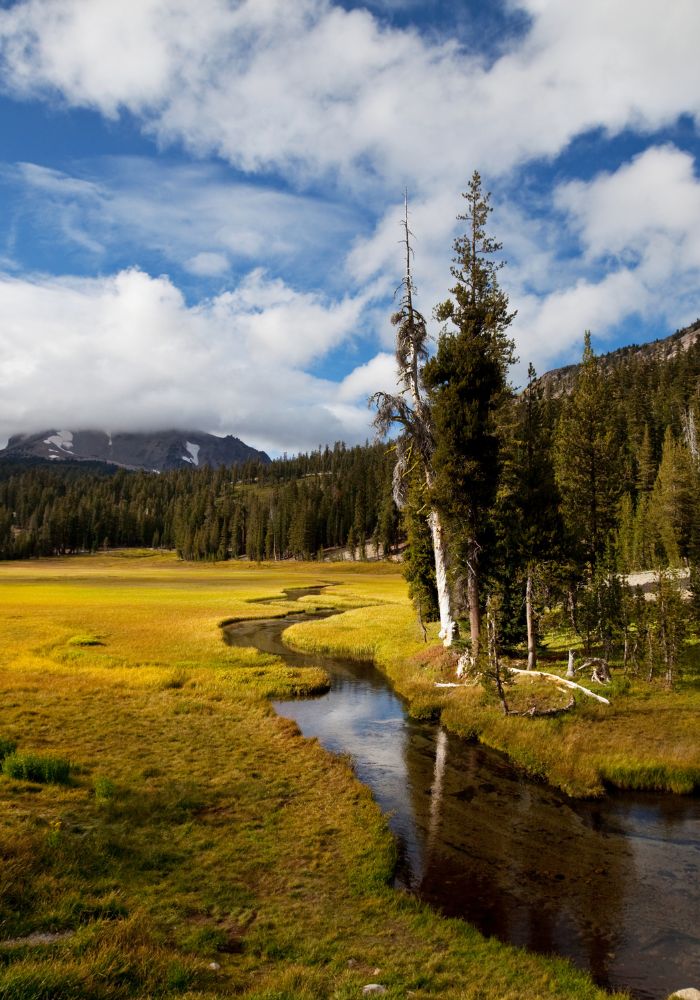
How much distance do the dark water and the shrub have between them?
8865mm

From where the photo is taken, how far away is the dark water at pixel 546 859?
1001 centimetres

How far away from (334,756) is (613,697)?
12584 mm

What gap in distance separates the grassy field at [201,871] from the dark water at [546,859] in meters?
0.97

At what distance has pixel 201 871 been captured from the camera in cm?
1117

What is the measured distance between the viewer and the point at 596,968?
30.9 feet

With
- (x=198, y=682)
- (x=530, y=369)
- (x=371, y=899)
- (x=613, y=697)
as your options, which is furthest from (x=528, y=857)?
(x=530, y=369)

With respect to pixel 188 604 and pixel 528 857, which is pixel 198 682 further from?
pixel 188 604

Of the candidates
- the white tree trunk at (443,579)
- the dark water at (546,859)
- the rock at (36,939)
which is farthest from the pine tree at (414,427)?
the rock at (36,939)

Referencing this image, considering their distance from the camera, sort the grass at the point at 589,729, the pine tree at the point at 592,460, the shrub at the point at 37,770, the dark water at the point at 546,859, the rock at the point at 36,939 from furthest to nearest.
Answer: the pine tree at the point at 592,460 < the grass at the point at 589,729 < the shrub at the point at 37,770 < the dark water at the point at 546,859 < the rock at the point at 36,939

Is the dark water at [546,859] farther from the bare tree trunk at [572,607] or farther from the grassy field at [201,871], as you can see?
the bare tree trunk at [572,607]

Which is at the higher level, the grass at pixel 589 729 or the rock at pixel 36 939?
the rock at pixel 36 939

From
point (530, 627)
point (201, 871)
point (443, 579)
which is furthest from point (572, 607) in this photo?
point (201, 871)

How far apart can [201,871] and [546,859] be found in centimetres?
790

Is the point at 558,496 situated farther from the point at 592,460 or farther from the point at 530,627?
the point at 592,460
